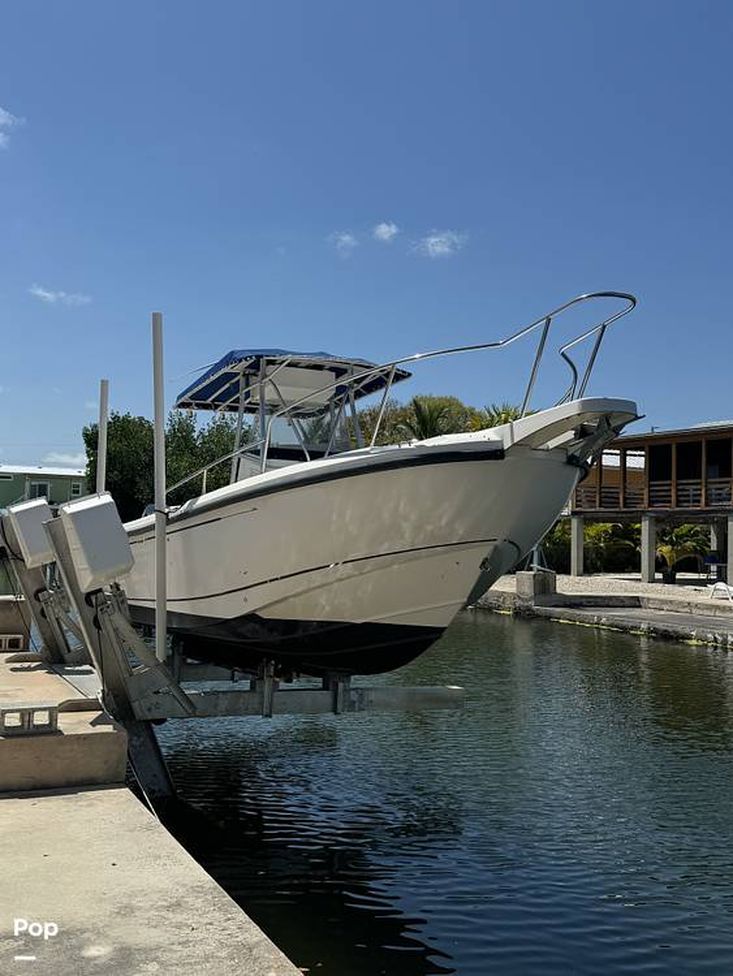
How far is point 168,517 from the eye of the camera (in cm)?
863

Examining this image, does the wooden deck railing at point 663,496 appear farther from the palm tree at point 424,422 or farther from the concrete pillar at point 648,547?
the palm tree at point 424,422

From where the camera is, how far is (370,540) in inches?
288

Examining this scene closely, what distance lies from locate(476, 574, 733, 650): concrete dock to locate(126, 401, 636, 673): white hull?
36.7ft

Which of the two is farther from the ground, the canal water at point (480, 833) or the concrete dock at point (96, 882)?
the concrete dock at point (96, 882)

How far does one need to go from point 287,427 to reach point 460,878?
4.47m

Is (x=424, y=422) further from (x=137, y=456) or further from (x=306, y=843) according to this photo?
(x=306, y=843)

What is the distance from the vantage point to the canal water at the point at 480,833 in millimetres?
5750

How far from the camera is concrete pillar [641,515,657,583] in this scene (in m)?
30.6

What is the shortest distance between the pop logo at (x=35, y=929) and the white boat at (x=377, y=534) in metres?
3.88

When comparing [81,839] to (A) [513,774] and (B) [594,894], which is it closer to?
(B) [594,894]

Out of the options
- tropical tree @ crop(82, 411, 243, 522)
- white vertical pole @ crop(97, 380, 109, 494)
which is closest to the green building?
tropical tree @ crop(82, 411, 243, 522)

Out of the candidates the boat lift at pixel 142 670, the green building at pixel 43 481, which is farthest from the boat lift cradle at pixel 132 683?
the green building at pixel 43 481

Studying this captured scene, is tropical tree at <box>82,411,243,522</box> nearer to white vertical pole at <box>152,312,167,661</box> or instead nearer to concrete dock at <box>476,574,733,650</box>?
concrete dock at <box>476,574,733,650</box>

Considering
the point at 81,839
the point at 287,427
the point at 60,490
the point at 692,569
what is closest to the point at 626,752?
the point at 287,427
